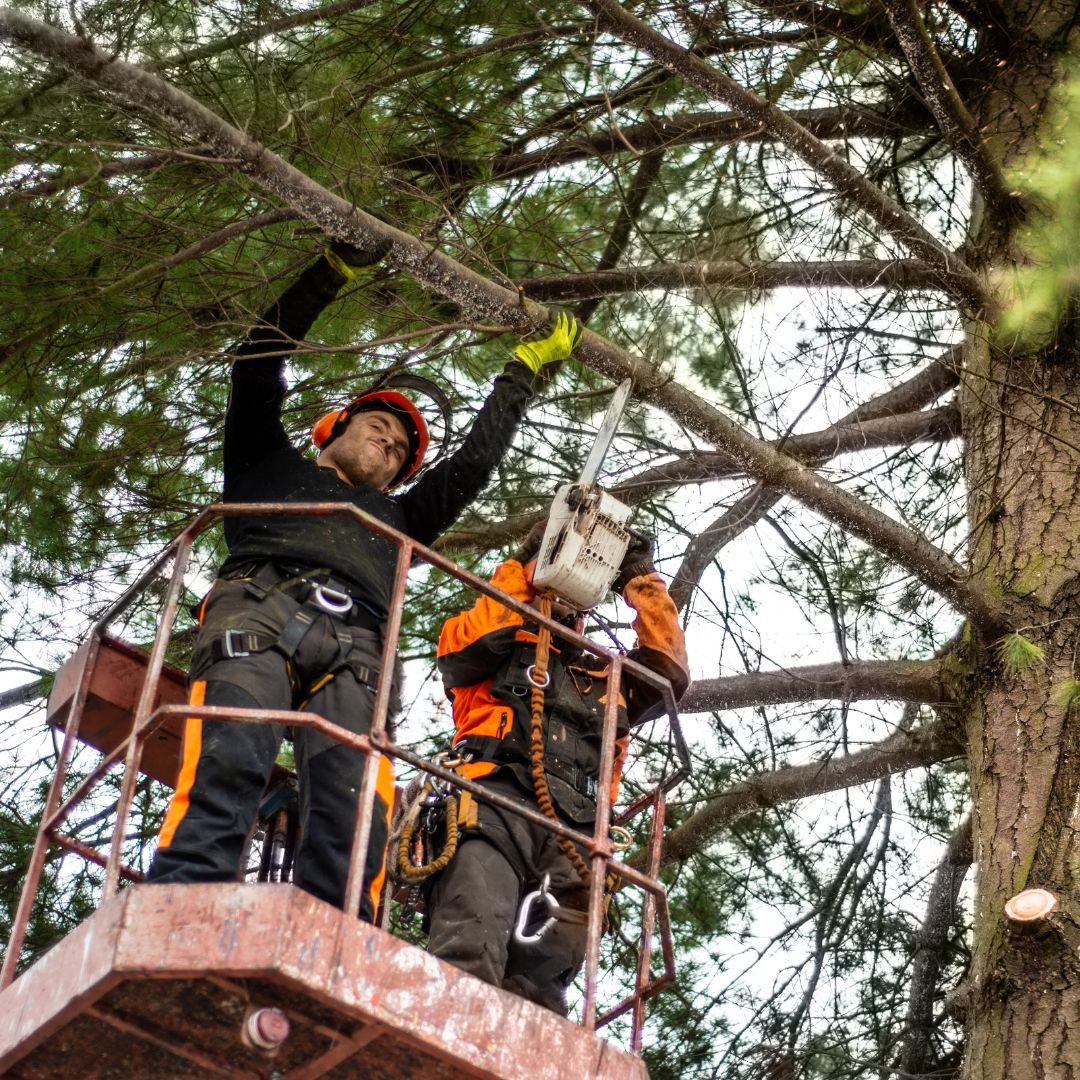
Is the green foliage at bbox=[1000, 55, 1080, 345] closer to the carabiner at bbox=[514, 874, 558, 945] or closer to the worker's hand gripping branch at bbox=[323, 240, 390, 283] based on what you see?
the worker's hand gripping branch at bbox=[323, 240, 390, 283]

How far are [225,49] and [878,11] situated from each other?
2.49m

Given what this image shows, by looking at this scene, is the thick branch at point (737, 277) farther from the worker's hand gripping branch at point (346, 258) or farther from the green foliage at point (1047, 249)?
the worker's hand gripping branch at point (346, 258)

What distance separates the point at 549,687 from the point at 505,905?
0.68 metres

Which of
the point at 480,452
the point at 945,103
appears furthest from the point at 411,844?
the point at 945,103

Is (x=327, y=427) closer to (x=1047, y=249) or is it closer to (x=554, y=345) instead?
(x=554, y=345)

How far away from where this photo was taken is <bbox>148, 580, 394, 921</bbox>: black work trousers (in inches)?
163

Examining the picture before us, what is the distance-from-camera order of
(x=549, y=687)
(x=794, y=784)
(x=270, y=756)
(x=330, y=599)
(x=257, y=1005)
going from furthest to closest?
(x=794, y=784), (x=549, y=687), (x=330, y=599), (x=270, y=756), (x=257, y=1005)

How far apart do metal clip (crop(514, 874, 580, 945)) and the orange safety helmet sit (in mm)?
1442

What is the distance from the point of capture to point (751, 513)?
646 cm

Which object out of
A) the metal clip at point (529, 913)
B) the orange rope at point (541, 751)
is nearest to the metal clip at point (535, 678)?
the orange rope at point (541, 751)

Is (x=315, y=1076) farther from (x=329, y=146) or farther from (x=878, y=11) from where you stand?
(x=878, y=11)

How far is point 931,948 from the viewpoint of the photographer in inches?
252

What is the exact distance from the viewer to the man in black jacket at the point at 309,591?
423 cm

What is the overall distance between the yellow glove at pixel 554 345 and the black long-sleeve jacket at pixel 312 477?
2.4 inches
